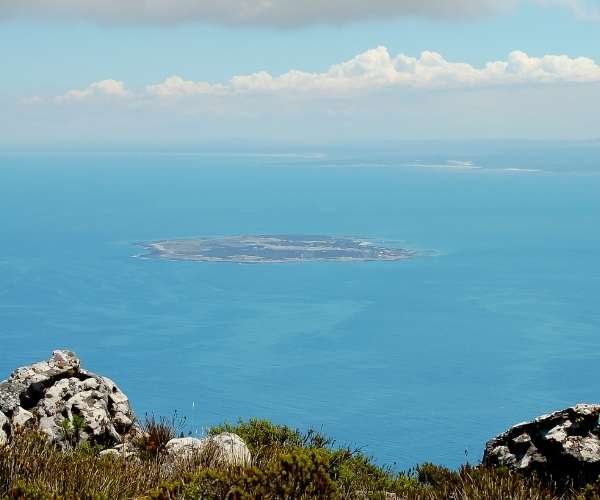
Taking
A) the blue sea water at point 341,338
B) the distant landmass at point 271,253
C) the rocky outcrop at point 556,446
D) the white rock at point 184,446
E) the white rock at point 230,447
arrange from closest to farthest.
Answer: the rocky outcrop at point 556,446
the white rock at point 230,447
the white rock at point 184,446
the blue sea water at point 341,338
the distant landmass at point 271,253

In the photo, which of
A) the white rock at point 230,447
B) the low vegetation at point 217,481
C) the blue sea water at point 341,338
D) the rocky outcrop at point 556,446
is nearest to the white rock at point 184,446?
the white rock at point 230,447

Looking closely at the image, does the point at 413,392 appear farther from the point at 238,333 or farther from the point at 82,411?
the point at 82,411

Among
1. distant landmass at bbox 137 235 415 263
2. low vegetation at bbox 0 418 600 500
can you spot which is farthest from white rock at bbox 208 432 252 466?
distant landmass at bbox 137 235 415 263

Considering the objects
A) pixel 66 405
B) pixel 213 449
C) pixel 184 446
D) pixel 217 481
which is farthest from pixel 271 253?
pixel 217 481

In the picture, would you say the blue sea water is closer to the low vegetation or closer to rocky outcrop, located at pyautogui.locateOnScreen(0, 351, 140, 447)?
rocky outcrop, located at pyautogui.locateOnScreen(0, 351, 140, 447)

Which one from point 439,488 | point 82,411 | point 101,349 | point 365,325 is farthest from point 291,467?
point 365,325

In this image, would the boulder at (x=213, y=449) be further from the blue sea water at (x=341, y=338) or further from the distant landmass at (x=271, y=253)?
the distant landmass at (x=271, y=253)

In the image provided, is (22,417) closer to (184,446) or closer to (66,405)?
(66,405)
